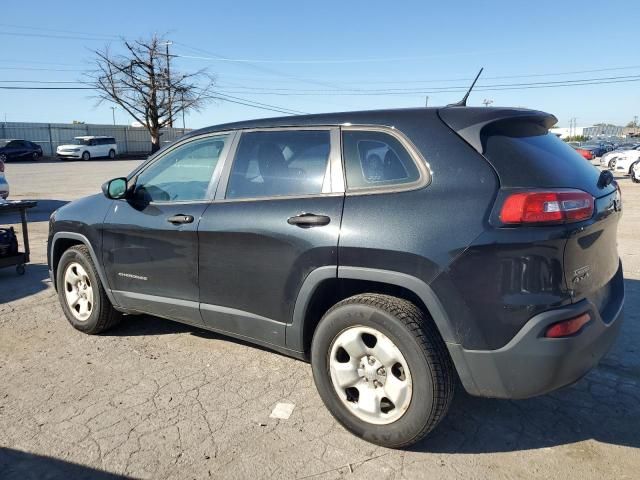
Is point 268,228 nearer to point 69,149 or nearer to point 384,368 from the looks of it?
point 384,368

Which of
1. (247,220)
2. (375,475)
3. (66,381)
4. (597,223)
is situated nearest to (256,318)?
(247,220)

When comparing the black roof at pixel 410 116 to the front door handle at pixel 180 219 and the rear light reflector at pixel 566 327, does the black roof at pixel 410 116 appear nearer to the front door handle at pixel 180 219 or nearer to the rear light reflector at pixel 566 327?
the front door handle at pixel 180 219

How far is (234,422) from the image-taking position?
9.93ft

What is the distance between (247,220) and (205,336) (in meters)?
1.55

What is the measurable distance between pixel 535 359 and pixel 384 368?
29.3 inches

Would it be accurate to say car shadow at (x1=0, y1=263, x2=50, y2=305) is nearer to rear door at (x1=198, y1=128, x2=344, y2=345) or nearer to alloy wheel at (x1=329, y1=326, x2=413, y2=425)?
rear door at (x1=198, y1=128, x2=344, y2=345)

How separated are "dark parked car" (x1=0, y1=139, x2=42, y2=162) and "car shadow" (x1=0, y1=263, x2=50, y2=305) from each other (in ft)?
112

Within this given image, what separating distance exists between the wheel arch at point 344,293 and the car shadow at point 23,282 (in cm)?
389

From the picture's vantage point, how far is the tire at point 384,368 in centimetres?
253

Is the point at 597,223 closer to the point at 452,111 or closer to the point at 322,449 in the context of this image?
the point at 452,111

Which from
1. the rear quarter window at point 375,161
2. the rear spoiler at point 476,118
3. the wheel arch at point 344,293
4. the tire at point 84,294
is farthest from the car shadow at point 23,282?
the rear spoiler at point 476,118

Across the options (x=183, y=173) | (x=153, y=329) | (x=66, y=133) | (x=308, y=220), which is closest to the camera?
(x=308, y=220)

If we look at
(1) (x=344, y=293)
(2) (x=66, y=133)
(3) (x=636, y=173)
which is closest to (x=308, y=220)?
(1) (x=344, y=293)

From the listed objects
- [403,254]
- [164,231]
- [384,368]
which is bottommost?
[384,368]
